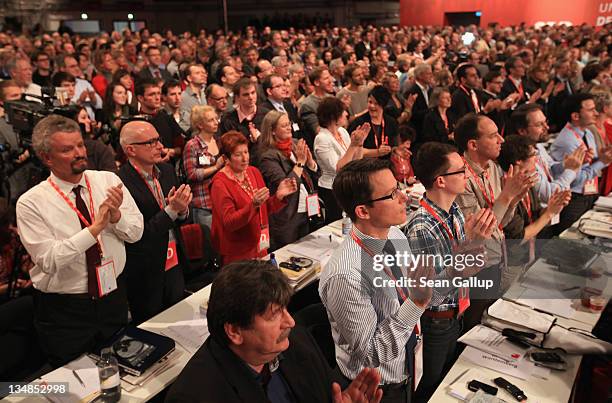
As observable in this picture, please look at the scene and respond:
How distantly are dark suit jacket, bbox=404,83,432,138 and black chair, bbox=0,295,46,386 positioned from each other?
4686 millimetres

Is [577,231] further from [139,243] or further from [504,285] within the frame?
[139,243]

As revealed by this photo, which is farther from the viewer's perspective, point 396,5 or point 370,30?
point 396,5

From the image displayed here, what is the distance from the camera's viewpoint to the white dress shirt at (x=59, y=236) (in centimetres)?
240

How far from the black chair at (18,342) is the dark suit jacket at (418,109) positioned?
→ 469 centimetres

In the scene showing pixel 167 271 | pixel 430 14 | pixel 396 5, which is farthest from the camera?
pixel 396 5

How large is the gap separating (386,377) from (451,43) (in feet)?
40.6

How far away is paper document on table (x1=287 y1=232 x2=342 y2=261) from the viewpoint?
3.52 meters

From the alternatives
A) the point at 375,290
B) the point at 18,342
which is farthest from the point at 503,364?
the point at 18,342

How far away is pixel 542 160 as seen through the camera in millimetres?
3932

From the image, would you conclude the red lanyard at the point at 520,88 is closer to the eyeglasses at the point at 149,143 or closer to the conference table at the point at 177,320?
the conference table at the point at 177,320

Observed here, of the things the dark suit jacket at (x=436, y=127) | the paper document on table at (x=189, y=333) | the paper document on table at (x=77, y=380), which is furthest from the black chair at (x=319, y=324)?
the dark suit jacket at (x=436, y=127)

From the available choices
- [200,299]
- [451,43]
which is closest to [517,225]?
[200,299]

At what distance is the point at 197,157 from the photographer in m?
4.20

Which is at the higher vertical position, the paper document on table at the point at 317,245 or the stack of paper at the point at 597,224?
the stack of paper at the point at 597,224
